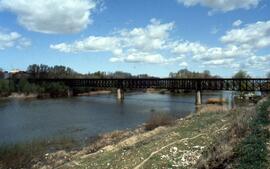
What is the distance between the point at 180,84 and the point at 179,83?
54 centimetres

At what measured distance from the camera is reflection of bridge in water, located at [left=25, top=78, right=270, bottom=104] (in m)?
107

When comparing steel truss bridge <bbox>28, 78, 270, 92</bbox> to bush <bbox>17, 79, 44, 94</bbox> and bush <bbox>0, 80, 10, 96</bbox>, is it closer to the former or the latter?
bush <bbox>17, 79, 44, 94</bbox>

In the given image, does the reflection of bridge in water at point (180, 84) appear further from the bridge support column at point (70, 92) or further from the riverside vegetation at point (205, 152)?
the riverside vegetation at point (205, 152)

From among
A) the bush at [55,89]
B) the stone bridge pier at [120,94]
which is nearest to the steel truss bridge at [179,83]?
the stone bridge pier at [120,94]

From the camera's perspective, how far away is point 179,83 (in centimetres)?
12681

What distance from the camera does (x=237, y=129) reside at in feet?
57.4

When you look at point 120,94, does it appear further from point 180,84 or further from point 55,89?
point 55,89

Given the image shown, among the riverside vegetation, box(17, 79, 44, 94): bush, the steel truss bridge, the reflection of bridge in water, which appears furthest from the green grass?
box(17, 79, 44, 94): bush

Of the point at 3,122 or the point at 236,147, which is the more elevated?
the point at 236,147

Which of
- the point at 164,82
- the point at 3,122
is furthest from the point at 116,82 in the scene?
the point at 3,122

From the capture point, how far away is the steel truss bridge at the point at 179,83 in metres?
107

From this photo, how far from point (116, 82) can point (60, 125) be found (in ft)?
294

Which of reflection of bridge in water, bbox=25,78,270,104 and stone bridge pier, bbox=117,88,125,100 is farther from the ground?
reflection of bridge in water, bbox=25,78,270,104

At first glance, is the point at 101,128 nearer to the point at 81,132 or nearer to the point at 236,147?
the point at 81,132
